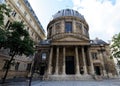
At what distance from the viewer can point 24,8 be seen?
28516mm

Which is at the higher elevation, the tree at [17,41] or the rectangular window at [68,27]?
the rectangular window at [68,27]

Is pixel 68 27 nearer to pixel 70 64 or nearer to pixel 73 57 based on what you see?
pixel 73 57

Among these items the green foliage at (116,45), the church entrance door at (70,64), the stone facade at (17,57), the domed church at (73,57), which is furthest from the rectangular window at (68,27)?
the green foliage at (116,45)

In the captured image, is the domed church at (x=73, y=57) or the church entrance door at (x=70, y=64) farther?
the church entrance door at (x=70, y=64)

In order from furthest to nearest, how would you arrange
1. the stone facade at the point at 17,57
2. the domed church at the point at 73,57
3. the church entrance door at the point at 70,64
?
the church entrance door at the point at 70,64, the domed church at the point at 73,57, the stone facade at the point at 17,57

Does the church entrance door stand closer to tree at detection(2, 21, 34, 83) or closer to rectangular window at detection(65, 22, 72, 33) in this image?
rectangular window at detection(65, 22, 72, 33)

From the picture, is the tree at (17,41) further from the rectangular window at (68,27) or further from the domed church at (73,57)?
the rectangular window at (68,27)

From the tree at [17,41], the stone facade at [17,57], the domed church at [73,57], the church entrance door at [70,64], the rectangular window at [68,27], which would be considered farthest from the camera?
the rectangular window at [68,27]

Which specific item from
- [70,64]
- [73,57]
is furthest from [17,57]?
[73,57]

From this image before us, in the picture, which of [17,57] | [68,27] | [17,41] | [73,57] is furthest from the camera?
[68,27]

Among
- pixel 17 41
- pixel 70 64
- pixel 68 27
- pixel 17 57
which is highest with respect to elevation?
pixel 68 27

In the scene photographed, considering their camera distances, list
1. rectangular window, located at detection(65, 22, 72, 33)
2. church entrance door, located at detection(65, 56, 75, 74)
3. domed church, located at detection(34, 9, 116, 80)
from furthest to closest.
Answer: rectangular window, located at detection(65, 22, 72, 33), church entrance door, located at detection(65, 56, 75, 74), domed church, located at detection(34, 9, 116, 80)

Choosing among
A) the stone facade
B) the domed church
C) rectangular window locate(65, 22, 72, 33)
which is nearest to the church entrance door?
the domed church

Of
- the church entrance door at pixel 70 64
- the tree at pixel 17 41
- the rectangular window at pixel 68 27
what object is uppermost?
the rectangular window at pixel 68 27
